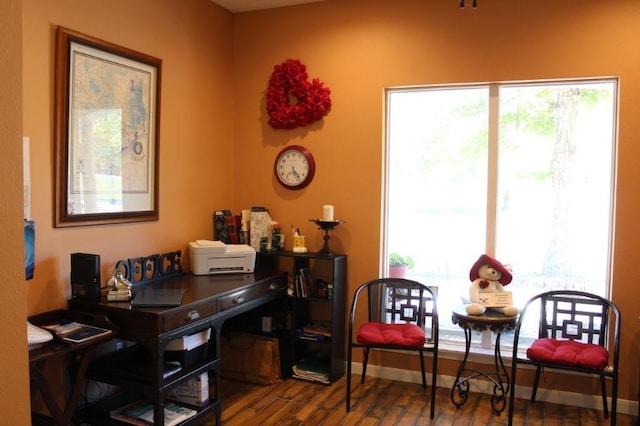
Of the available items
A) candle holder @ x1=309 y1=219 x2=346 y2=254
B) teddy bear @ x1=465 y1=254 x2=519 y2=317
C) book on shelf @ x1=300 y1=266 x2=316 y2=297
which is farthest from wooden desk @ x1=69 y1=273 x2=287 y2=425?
teddy bear @ x1=465 y1=254 x2=519 y2=317

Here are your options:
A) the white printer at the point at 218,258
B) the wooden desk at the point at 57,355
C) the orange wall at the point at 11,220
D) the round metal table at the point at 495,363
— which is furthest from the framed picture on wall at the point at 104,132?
the round metal table at the point at 495,363

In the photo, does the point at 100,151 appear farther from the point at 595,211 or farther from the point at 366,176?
the point at 595,211

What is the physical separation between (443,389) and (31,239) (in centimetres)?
273

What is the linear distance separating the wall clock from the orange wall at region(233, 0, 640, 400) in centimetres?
6

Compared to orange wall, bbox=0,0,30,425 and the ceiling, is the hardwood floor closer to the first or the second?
orange wall, bbox=0,0,30,425

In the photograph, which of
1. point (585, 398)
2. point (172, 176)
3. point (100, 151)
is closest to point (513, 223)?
point (585, 398)

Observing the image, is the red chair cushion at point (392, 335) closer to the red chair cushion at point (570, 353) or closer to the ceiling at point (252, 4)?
the red chair cushion at point (570, 353)

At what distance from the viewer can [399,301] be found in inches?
147

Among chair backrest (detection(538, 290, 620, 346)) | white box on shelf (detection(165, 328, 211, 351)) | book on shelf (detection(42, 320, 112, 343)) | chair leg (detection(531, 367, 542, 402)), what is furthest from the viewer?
chair leg (detection(531, 367, 542, 402))

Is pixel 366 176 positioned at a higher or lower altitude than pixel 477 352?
higher

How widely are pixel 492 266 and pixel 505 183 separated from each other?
61cm

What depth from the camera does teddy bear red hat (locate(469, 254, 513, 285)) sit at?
3381mm

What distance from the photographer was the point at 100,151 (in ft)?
9.92

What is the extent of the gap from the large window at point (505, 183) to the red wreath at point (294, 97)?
0.52 m
